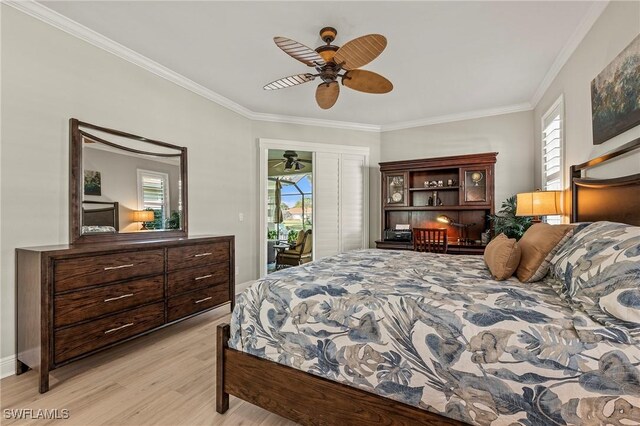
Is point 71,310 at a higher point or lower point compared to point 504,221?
lower

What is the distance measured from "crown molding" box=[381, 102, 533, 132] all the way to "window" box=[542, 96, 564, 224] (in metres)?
0.65

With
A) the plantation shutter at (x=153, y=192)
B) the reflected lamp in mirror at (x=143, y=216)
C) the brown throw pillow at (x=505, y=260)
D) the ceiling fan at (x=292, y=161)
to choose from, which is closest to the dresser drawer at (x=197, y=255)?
the reflected lamp in mirror at (x=143, y=216)

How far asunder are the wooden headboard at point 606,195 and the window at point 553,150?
59cm

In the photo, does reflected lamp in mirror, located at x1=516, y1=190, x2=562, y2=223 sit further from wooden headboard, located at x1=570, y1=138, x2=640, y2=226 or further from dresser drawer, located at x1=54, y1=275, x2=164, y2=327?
dresser drawer, located at x1=54, y1=275, x2=164, y2=327

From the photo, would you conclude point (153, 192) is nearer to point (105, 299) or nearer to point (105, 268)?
point (105, 268)

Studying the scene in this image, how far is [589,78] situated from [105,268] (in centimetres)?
401

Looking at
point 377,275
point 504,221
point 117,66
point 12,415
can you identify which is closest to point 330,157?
point 504,221

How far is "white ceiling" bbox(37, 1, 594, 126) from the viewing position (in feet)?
7.30

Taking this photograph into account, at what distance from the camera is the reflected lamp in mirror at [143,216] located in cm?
288

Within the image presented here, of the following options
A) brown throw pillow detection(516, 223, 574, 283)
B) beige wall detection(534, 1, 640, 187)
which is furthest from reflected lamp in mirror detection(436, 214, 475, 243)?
brown throw pillow detection(516, 223, 574, 283)

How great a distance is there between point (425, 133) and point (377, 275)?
3696mm

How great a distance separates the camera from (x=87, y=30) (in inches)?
98.0

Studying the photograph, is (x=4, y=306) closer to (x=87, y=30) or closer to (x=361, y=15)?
(x=87, y=30)

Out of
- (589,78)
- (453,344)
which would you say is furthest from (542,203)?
(453,344)
